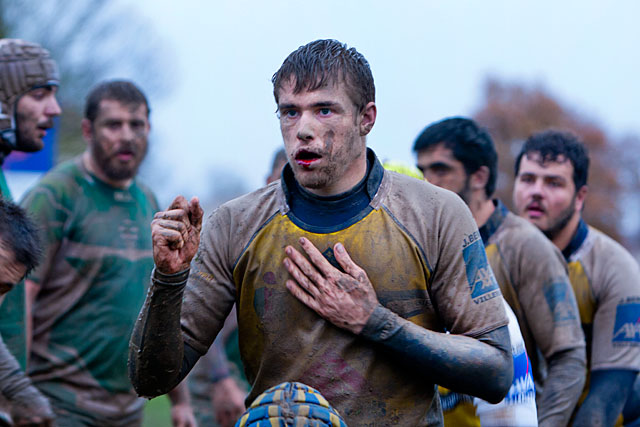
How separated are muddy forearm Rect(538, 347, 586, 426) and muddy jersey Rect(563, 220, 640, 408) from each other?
0.40m

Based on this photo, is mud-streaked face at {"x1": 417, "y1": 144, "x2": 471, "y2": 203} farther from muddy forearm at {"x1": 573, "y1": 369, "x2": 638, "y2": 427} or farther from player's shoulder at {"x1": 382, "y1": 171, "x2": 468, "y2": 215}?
player's shoulder at {"x1": 382, "y1": 171, "x2": 468, "y2": 215}

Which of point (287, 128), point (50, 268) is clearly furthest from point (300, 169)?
point (50, 268)

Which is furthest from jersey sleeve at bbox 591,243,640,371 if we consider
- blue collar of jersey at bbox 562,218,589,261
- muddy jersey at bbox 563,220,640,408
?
blue collar of jersey at bbox 562,218,589,261

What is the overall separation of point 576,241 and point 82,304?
10.4 ft

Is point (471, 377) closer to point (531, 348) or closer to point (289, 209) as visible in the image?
point (289, 209)

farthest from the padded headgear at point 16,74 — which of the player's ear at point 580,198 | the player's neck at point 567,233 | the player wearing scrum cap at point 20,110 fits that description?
the player's ear at point 580,198

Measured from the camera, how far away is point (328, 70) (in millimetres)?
2906

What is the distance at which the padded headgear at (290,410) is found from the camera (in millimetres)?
2225

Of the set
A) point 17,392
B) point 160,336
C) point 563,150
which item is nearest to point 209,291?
point 160,336

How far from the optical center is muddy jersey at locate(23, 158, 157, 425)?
5.07 meters

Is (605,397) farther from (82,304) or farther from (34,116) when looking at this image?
(34,116)

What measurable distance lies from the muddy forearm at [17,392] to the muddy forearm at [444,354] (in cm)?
180

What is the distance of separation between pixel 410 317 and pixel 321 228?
0.45m

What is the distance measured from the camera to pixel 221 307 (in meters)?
3.02
